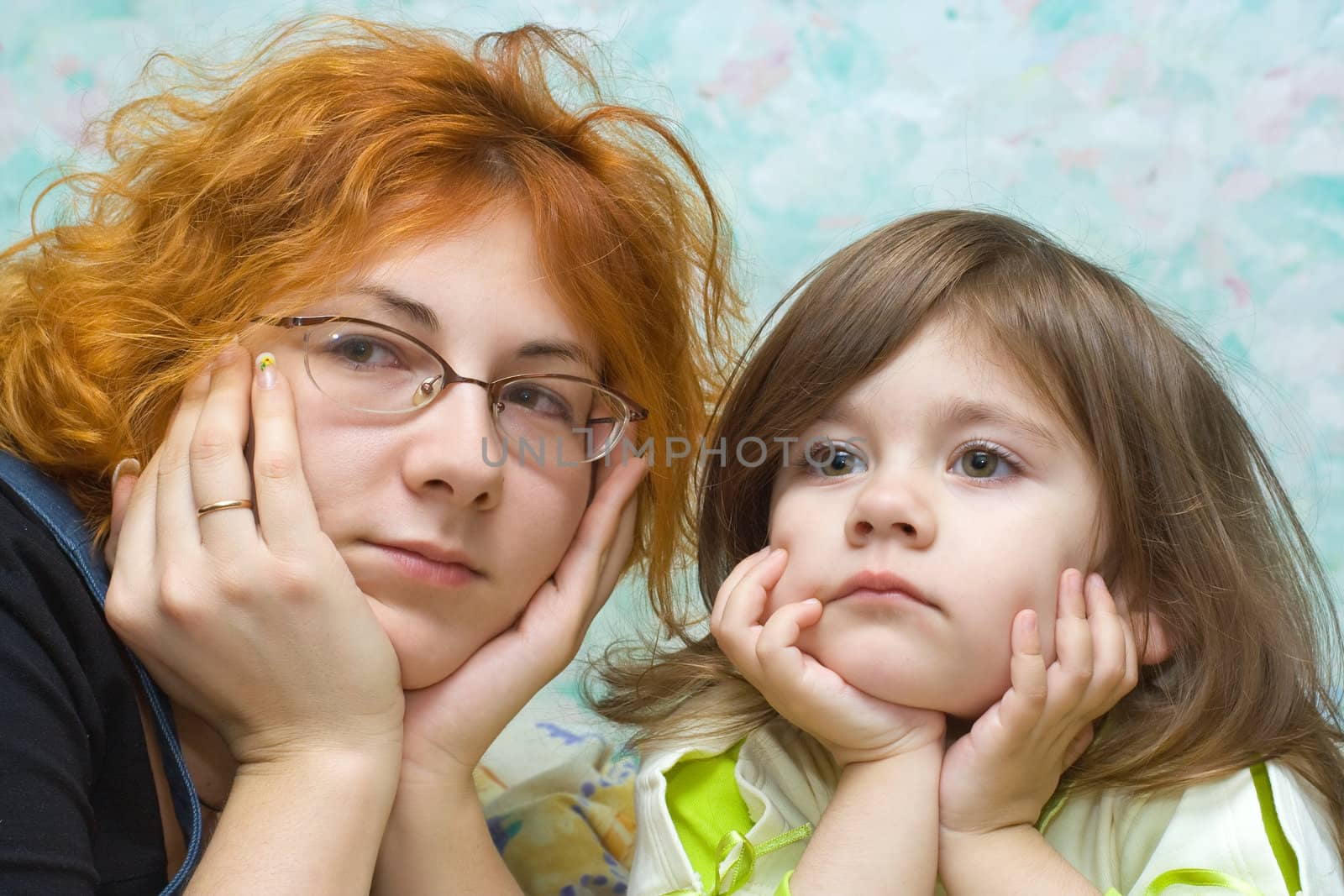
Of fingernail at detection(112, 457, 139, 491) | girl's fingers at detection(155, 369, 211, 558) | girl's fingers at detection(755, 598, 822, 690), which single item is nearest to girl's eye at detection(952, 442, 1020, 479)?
girl's fingers at detection(755, 598, 822, 690)

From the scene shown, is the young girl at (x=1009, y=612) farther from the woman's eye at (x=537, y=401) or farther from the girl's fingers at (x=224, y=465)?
the girl's fingers at (x=224, y=465)

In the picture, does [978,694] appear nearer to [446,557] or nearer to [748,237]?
[446,557]

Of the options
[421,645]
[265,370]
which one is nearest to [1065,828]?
[421,645]

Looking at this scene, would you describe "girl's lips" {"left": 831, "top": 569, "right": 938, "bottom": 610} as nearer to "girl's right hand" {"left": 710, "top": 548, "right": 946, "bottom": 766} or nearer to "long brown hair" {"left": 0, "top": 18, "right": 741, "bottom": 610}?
"girl's right hand" {"left": 710, "top": 548, "right": 946, "bottom": 766}

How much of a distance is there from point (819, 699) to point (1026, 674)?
0.78 ft

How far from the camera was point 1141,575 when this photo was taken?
5.19ft

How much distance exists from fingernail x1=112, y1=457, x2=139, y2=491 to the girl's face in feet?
2.65

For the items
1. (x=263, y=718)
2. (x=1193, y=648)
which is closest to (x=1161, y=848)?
(x=1193, y=648)

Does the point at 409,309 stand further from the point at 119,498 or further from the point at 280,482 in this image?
the point at 119,498

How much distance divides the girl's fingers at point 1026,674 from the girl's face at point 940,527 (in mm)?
19

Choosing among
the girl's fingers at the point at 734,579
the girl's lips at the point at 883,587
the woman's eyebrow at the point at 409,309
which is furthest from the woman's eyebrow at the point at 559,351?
the girl's lips at the point at 883,587

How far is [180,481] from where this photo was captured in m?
1.50

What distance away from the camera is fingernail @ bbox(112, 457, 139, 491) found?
61.9 inches

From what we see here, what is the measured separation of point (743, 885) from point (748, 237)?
1.39m
